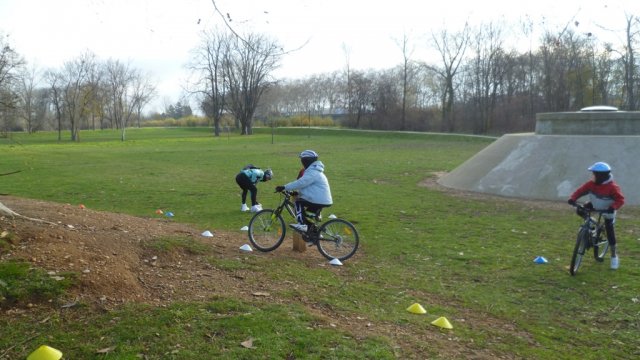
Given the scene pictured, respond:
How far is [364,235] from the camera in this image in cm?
1075

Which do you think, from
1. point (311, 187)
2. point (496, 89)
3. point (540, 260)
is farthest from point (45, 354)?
point (496, 89)

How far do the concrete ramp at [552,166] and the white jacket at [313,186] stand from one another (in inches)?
373

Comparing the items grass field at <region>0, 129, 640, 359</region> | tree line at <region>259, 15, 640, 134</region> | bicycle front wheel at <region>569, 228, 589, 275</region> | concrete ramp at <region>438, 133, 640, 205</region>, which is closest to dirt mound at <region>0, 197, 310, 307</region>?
grass field at <region>0, 129, 640, 359</region>

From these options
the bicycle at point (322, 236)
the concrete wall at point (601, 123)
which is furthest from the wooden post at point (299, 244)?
the concrete wall at point (601, 123)

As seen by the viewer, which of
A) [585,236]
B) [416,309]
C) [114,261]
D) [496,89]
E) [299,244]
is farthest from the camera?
[496,89]

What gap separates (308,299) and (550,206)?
10.4 m

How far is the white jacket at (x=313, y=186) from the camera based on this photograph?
7898 mm

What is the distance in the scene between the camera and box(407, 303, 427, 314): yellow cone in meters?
6.09

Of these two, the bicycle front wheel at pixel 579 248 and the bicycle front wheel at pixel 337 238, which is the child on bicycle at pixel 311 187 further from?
the bicycle front wheel at pixel 579 248

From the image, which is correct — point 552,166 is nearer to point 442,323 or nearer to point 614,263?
point 614,263

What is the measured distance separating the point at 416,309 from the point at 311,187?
267cm

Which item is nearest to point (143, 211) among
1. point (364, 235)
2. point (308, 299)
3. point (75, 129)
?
point (364, 235)

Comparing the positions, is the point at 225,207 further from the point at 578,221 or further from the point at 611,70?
the point at 611,70

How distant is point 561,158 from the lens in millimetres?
16078
